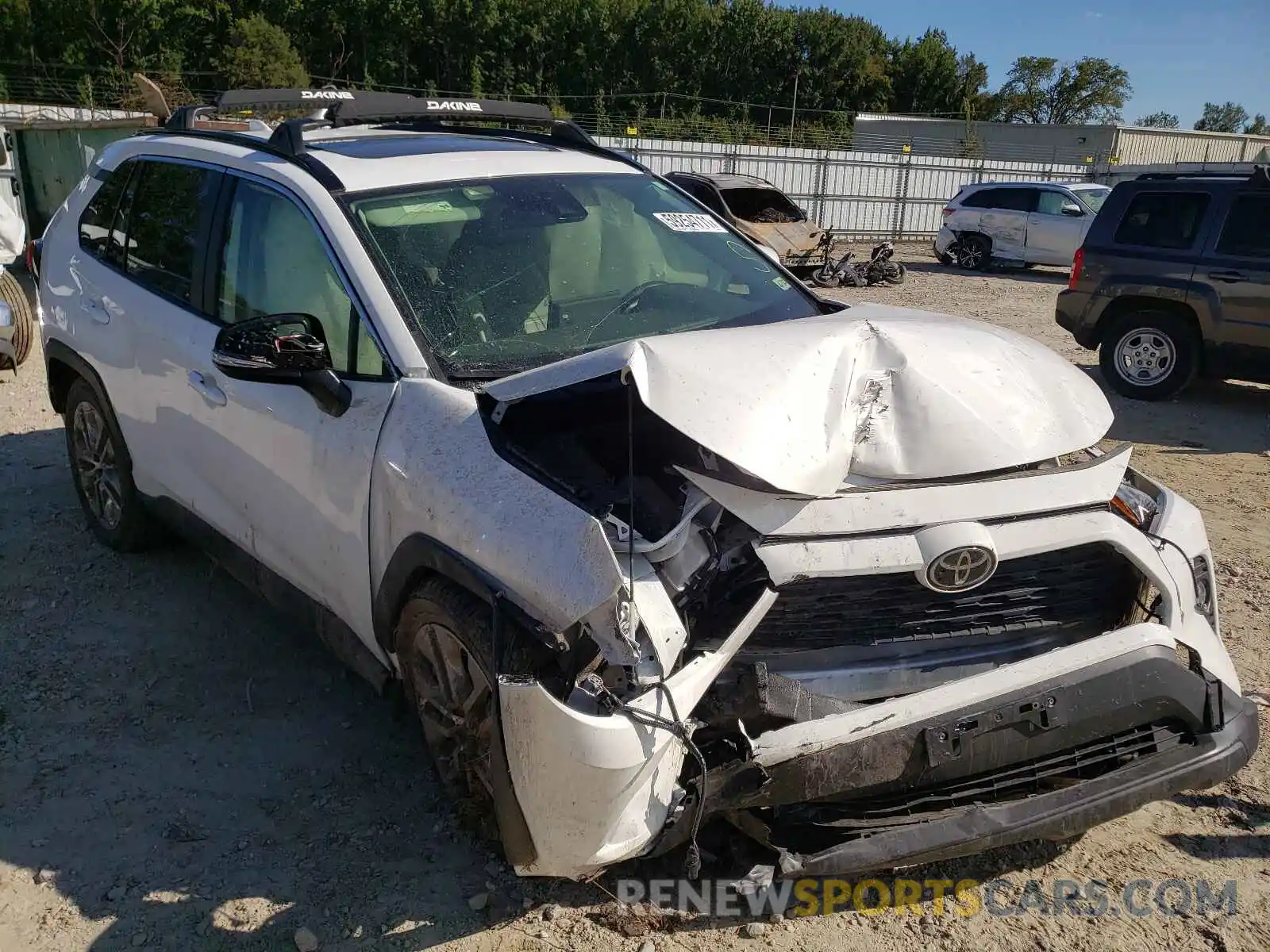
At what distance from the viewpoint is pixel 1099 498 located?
266 centimetres

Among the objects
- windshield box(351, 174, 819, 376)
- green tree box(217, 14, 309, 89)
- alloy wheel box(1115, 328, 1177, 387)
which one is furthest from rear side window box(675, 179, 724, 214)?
green tree box(217, 14, 309, 89)

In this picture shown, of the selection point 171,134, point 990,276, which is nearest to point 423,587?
point 171,134

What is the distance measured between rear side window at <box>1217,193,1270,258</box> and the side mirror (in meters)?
7.88

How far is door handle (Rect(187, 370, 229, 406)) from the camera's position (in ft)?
11.6

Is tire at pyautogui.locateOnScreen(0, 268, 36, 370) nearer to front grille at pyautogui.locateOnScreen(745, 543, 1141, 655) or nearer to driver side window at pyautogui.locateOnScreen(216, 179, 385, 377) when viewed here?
driver side window at pyautogui.locateOnScreen(216, 179, 385, 377)

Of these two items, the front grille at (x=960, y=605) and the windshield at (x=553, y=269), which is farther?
the windshield at (x=553, y=269)

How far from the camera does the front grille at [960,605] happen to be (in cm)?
248

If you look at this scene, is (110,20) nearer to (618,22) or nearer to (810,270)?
(618,22)

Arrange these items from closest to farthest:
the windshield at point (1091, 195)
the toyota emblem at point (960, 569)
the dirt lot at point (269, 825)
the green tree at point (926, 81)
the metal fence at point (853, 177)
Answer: the toyota emblem at point (960, 569)
the dirt lot at point (269, 825)
the windshield at point (1091, 195)
the metal fence at point (853, 177)
the green tree at point (926, 81)

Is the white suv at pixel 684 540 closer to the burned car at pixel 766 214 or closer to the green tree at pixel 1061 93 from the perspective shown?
the burned car at pixel 766 214

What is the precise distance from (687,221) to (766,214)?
1290 cm

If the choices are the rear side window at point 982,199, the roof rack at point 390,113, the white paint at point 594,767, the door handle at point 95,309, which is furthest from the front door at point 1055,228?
the white paint at point 594,767

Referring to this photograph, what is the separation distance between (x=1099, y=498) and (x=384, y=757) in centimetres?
231

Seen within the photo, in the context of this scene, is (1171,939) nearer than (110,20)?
Yes
